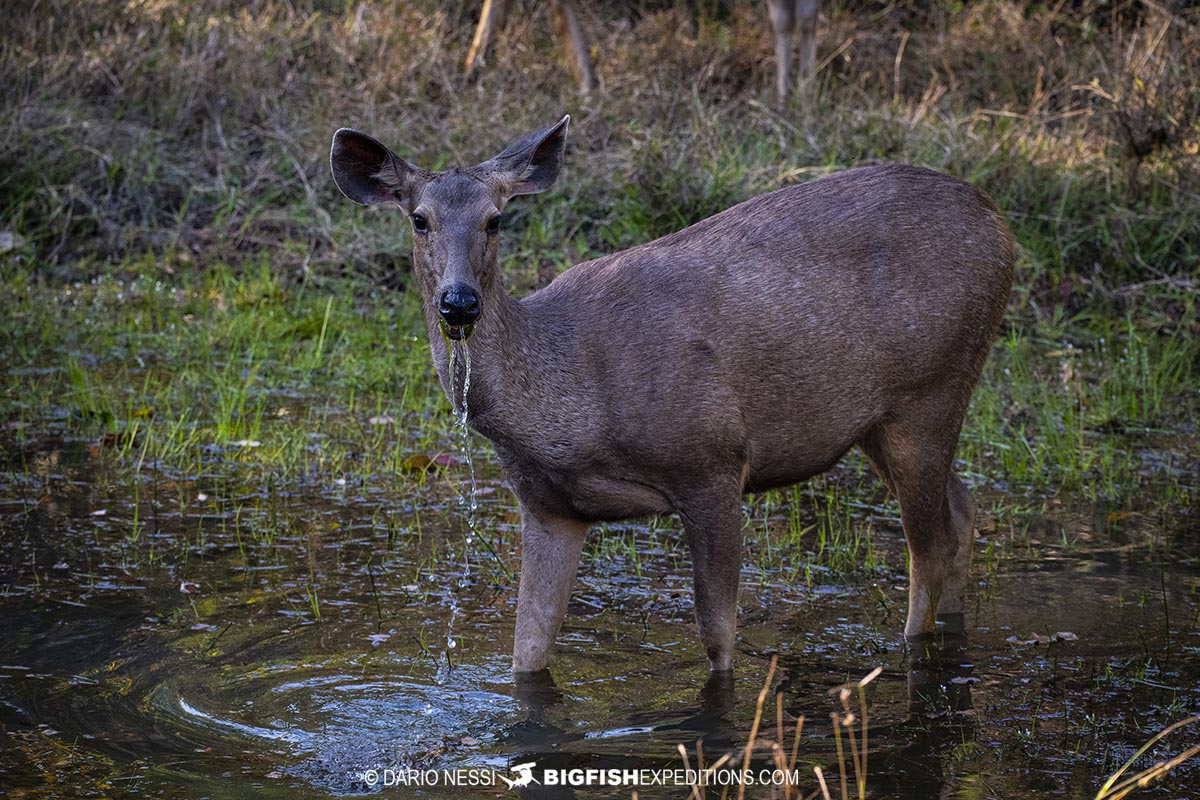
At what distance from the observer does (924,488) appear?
5914 mm

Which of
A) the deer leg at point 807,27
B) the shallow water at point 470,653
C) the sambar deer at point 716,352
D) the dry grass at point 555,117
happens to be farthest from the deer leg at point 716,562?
the deer leg at point 807,27

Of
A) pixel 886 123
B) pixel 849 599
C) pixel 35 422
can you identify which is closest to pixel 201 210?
pixel 35 422

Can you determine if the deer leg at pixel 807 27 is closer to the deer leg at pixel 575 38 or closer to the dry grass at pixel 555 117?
the dry grass at pixel 555 117

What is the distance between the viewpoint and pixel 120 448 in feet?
26.2

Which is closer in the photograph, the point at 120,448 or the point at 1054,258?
the point at 120,448

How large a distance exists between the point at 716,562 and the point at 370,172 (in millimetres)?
1771

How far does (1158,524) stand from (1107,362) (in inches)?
99.9

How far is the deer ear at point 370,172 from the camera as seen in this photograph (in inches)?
210

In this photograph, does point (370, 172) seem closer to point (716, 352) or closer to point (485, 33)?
point (716, 352)

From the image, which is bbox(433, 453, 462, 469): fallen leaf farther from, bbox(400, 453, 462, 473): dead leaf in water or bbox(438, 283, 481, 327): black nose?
bbox(438, 283, 481, 327): black nose

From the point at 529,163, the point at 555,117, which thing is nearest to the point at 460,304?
the point at 529,163

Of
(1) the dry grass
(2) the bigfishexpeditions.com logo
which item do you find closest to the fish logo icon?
(2) the bigfishexpeditions.com logo

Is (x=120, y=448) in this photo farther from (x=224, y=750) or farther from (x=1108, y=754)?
(x=1108, y=754)

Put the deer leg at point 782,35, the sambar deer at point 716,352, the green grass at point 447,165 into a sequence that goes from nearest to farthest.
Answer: the sambar deer at point 716,352 → the green grass at point 447,165 → the deer leg at point 782,35
